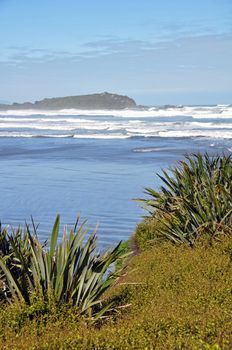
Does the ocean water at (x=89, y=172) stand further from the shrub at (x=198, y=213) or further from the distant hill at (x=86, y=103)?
the distant hill at (x=86, y=103)

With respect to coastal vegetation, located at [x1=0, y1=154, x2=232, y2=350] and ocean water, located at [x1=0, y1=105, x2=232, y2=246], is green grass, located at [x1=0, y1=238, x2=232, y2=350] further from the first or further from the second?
ocean water, located at [x1=0, y1=105, x2=232, y2=246]

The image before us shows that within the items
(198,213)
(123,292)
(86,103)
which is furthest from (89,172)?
(86,103)

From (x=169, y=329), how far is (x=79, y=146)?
38105 millimetres

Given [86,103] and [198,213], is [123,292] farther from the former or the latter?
[86,103]

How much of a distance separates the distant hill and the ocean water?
251 feet

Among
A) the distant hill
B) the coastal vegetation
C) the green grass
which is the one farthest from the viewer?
the distant hill

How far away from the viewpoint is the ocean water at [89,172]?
60.2 feet

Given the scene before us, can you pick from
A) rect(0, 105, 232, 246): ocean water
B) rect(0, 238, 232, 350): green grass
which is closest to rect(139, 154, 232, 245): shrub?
rect(0, 238, 232, 350): green grass

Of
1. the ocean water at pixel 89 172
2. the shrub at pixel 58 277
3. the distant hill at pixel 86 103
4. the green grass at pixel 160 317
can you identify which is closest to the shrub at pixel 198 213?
the green grass at pixel 160 317

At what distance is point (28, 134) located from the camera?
57188mm

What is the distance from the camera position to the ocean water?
60.2ft

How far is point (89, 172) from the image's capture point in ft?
95.0

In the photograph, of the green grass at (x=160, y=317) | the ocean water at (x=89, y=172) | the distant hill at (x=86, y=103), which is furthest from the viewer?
the distant hill at (x=86, y=103)

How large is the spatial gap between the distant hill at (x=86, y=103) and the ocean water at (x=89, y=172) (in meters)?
76.6
